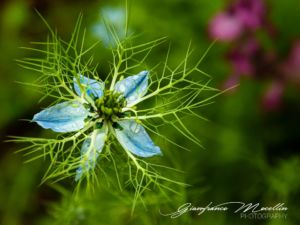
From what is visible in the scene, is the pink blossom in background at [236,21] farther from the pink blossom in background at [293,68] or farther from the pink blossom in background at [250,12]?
the pink blossom in background at [293,68]

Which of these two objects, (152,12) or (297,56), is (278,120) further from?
(152,12)

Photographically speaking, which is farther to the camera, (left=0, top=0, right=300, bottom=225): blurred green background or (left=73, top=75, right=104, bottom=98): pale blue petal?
(left=0, top=0, right=300, bottom=225): blurred green background

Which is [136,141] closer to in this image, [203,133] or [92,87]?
[92,87]

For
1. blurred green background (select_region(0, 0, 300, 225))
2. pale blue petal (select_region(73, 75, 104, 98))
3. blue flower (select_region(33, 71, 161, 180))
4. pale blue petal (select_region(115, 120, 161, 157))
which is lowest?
blurred green background (select_region(0, 0, 300, 225))

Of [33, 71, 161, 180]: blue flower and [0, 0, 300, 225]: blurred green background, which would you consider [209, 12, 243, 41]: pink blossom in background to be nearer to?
[0, 0, 300, 225]: blurred green background

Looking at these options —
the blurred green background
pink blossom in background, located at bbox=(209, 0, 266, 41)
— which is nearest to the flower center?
the blurred green background

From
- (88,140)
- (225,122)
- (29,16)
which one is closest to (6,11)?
(29,16)

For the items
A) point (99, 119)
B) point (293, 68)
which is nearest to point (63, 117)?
point (99, 119)
